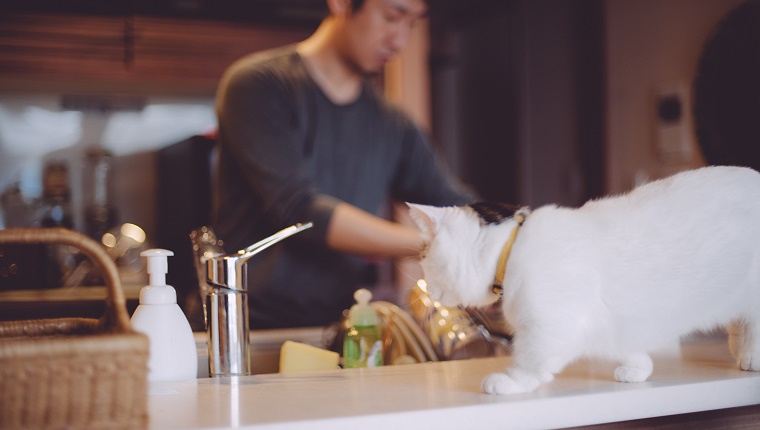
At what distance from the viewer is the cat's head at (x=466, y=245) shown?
0.85 m

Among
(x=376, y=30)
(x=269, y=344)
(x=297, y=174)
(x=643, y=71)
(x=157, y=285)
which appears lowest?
(x=269, y=344)

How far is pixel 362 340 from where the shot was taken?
122cm

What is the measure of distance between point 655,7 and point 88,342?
281cm

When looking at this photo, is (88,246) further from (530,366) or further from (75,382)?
(530,366)

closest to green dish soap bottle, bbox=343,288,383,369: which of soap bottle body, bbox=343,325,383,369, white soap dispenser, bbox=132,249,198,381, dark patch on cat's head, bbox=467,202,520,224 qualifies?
soap bottle body, bbox=343,325,383,369

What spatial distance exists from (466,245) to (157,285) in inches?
17.0

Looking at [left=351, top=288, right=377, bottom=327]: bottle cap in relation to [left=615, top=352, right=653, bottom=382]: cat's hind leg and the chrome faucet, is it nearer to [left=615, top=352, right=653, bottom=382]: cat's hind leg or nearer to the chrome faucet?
the chrome faucet

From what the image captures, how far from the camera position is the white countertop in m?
0.73

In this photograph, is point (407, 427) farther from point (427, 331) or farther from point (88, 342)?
point (427, 331)

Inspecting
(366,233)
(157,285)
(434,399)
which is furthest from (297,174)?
(434,399)

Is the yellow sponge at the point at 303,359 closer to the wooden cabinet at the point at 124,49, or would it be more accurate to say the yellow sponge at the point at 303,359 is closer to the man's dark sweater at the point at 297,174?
the man's dark sweater at the point at 297,174

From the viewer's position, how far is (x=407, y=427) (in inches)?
28.6

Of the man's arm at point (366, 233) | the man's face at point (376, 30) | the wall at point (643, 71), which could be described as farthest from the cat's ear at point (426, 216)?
the wall at point (643, 71)

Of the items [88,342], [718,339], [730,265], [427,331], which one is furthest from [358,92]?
[88,342]
